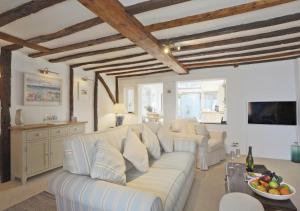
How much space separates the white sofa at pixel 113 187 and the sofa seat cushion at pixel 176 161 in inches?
0.5

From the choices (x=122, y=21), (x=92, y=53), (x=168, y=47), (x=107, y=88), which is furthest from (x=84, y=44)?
(x=107, y=88)

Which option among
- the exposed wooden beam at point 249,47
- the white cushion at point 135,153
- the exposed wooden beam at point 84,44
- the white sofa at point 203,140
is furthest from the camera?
the white sofa at point 203,140

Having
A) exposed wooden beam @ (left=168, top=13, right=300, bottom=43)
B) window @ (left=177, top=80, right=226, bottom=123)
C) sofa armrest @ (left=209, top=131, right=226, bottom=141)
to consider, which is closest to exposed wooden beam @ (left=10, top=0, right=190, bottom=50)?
exposed wooden beam @ (left=168, top=13, right=300, bottom=43)

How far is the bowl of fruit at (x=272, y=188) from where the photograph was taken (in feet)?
5.66

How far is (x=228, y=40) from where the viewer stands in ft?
10.7

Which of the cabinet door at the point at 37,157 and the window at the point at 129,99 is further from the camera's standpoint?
the window at the point at 129,99

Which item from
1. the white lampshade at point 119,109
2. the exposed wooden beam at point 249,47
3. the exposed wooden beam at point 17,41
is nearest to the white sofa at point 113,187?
the exposed wooden beam at point 17,41

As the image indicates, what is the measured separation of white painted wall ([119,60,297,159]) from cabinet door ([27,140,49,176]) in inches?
161

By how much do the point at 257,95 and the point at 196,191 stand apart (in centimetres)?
327

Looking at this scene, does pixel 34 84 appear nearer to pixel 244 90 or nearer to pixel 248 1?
pixel 248 1

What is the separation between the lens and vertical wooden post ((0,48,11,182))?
3174mm

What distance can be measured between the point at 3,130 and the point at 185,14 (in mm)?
3479

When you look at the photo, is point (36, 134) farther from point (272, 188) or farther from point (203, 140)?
point (272, 188)

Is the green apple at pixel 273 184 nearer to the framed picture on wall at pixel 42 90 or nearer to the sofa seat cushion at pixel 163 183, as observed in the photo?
the sofa seat cushion at pixel 163 183
